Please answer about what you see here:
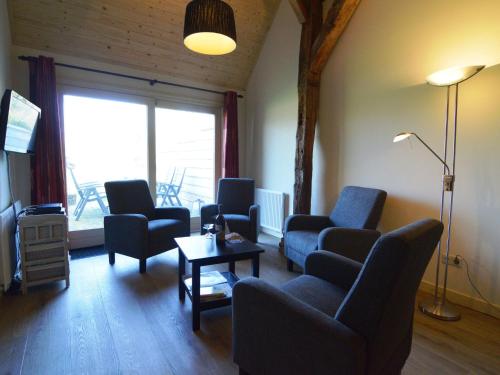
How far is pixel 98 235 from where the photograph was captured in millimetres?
3758

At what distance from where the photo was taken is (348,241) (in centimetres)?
234

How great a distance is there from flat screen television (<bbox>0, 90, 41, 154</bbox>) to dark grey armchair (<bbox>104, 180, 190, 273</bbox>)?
32.9 inches

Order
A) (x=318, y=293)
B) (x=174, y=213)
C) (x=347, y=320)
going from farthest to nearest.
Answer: (x=174, y=213) < (x=318, y=293) < (x=347, y=320)

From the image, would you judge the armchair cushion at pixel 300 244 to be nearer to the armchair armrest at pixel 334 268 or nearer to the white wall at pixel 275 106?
the armchair armrest at pixel 334 268

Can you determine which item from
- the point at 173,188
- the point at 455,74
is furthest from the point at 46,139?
the point at 455,74

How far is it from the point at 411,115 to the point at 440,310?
5.54 feet

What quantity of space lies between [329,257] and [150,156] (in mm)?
3214

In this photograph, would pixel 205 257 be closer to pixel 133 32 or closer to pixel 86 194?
pixel 86 194

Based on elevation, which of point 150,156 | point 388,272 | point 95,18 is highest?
point 95,18

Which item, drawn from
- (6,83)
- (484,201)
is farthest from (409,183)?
(6,83)

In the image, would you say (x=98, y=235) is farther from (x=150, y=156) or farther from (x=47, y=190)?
(x=150, y=156)

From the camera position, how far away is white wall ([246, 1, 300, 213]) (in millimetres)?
3895

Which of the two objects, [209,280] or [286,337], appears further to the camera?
[209,280]

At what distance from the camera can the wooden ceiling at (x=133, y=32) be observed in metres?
Result: 3.10
